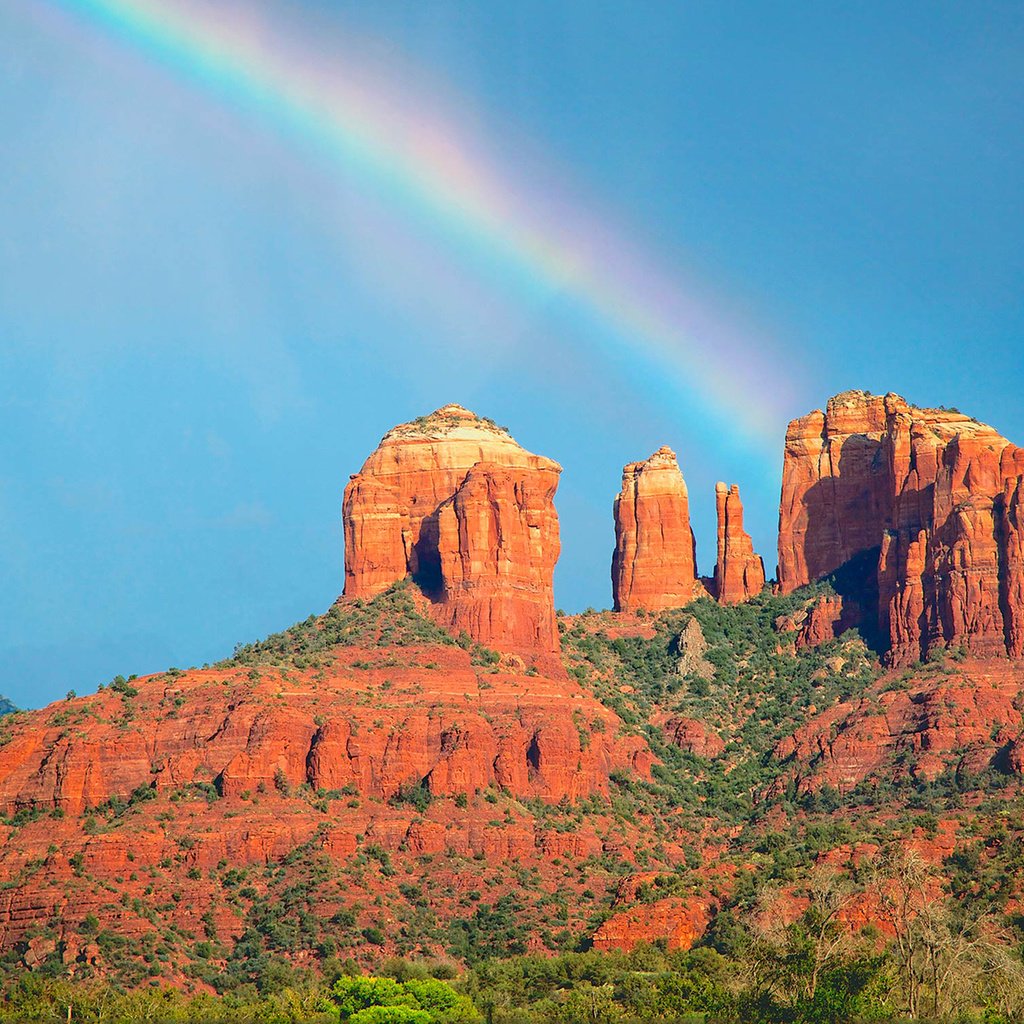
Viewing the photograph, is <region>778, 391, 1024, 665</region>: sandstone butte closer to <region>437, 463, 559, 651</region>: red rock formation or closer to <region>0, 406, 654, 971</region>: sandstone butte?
<region>0, 406, 654, 971</region>: sandstone butte

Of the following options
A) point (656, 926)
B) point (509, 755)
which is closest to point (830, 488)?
point (509, 755)

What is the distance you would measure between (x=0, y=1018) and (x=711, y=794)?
6129 cm

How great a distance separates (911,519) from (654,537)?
23.7 m

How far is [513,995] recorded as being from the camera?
4963 inches

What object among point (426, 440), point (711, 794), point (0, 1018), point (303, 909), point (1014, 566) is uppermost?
point (426, 440)

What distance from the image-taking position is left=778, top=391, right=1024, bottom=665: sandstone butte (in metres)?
168

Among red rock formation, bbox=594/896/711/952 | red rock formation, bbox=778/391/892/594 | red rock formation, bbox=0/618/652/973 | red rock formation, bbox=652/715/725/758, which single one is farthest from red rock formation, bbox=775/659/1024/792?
red rock formation, bbox=594/896/711/952

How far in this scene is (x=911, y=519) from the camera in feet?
578

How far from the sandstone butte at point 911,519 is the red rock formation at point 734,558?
3021 millimetres

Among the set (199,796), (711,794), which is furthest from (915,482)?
(199,796)

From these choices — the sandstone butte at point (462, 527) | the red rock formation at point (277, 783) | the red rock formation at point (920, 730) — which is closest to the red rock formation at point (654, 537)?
the sandstone butte at point (462, 527)

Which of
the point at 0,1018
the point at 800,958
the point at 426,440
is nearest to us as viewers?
the point at 800,958

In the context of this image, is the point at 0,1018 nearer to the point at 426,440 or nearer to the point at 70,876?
the point at 70,876

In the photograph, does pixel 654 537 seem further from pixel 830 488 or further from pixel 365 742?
pixel 365 742
